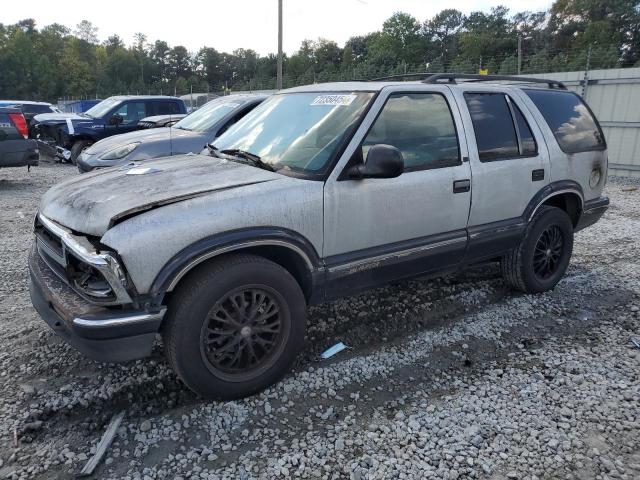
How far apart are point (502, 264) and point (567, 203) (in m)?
0.99

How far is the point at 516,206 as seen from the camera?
165 inches

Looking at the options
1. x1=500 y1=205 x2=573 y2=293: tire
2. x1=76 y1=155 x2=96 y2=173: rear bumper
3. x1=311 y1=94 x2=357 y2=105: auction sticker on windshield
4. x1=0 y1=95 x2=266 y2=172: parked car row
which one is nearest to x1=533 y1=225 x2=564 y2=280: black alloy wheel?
x1=500 y1=205 x2=573 y2=293: tire

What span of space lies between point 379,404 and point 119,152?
6256 millimetres

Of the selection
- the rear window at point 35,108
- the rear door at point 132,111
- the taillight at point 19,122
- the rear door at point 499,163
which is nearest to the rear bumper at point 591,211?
the rear door at point 499,163

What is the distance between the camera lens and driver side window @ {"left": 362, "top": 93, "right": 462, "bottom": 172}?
3.43 m

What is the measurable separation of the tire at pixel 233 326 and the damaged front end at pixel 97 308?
0.50 ft

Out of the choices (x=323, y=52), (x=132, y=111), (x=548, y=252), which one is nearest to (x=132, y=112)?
(x=132, y=111)

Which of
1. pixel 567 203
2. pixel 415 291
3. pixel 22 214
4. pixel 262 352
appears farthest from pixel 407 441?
Answer: pixel 22 214

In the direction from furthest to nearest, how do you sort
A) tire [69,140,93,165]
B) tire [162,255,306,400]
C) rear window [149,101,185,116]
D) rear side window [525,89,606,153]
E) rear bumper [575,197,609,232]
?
rear window [149,101,185,116] < tire [69,140,93,165] < rear bumper [575,197,609,232] < rear side window [525,89,606,153] < tire [162,255,306,400]

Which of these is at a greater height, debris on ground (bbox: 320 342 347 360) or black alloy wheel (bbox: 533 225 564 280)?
black alloy wheel (bbox: 533 225 564 280)

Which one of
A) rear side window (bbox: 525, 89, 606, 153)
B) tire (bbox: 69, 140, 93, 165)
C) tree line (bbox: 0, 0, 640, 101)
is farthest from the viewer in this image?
tree line (bbox: 0, 0, 640, 101)

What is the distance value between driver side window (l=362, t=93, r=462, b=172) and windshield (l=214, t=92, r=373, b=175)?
7.7 inches

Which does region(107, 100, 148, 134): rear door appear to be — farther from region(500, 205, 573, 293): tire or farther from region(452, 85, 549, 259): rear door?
region(500, 205, 573, 293): tire

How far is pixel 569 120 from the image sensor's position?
465cm
